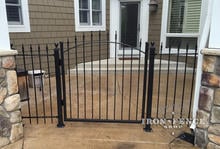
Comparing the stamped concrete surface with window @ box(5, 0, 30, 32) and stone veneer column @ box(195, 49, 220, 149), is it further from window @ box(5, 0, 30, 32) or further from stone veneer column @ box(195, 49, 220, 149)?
window @ box(5, 0, 30, 32)

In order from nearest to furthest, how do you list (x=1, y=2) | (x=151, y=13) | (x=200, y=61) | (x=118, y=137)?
(x=1, y=2), (x=200, y=61), (x=118, y=137), (x=151, y=13)

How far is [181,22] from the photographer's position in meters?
6.03

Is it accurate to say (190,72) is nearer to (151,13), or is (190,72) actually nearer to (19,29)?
(151,13)

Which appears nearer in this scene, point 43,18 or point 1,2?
point 1,2

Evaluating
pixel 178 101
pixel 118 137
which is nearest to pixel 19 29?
pixel 118 137

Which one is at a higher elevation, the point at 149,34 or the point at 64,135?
the point at 149,34

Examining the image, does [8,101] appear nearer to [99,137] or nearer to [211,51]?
[99,137]

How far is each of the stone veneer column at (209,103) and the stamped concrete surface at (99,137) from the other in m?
0.27

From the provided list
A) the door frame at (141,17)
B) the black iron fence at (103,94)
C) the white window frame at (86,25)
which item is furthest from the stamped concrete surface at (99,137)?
the door frame at (141,17)

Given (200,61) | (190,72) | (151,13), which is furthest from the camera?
(151,13)

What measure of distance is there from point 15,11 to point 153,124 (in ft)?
12.7

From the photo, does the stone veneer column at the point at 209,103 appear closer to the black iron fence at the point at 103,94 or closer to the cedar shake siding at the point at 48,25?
the black iron fence at the point at 103,94

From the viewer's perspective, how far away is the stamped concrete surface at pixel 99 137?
2484 mm

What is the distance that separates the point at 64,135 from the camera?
2.71 metres
